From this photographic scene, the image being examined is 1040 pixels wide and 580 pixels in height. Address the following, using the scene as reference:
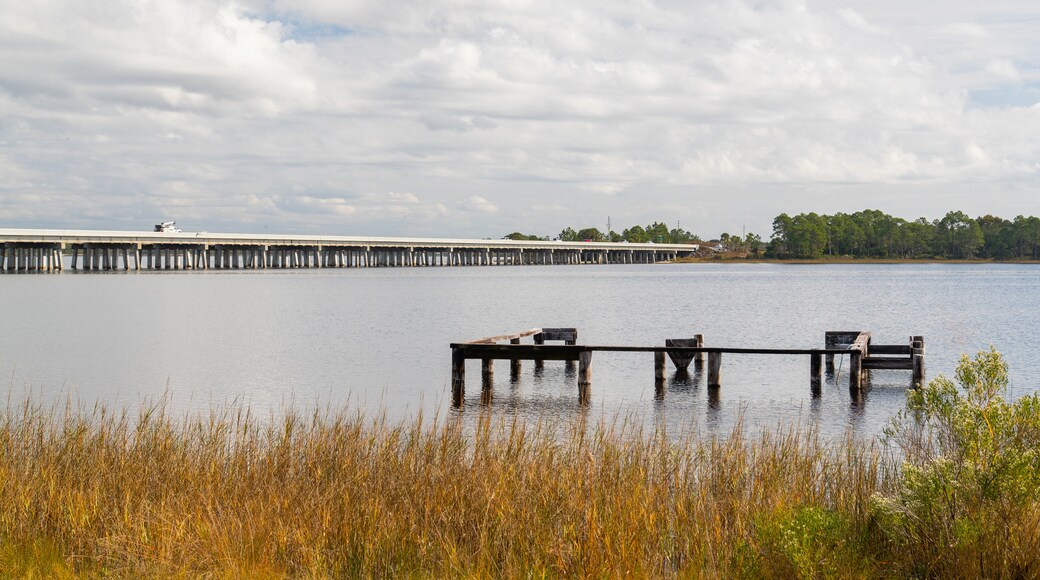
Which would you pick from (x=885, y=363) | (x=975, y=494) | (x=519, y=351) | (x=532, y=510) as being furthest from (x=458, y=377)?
(x=975, y=494)

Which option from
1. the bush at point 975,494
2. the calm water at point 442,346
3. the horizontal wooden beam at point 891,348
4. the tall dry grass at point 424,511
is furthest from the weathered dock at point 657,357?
the bush at point 975,494

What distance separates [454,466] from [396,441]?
1774mm

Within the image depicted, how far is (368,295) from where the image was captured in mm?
91812

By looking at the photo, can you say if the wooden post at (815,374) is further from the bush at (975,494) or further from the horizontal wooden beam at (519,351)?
the bush at (975,494)

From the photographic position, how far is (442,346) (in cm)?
4156

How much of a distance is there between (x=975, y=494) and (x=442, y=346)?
3437 cm

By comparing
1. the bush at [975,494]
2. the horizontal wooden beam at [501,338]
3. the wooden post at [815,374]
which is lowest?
the wooden post at [815,374]

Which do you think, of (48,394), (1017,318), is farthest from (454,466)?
(1017,318)

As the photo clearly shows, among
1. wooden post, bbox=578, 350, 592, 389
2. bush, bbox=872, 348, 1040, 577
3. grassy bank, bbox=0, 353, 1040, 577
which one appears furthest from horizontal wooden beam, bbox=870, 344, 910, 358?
bush, bbox=872, 348, 1040, 577

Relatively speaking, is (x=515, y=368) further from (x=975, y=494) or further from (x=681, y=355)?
(x=975, y=494)

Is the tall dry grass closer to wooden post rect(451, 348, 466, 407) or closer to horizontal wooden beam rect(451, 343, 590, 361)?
horizontal wooden beam rect(451, 343, 590, 361)

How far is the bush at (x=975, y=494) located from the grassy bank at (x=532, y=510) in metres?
0.01

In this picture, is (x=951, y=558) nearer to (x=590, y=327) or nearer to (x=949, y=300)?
(x=590, y=327)

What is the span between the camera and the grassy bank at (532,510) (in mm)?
7941
